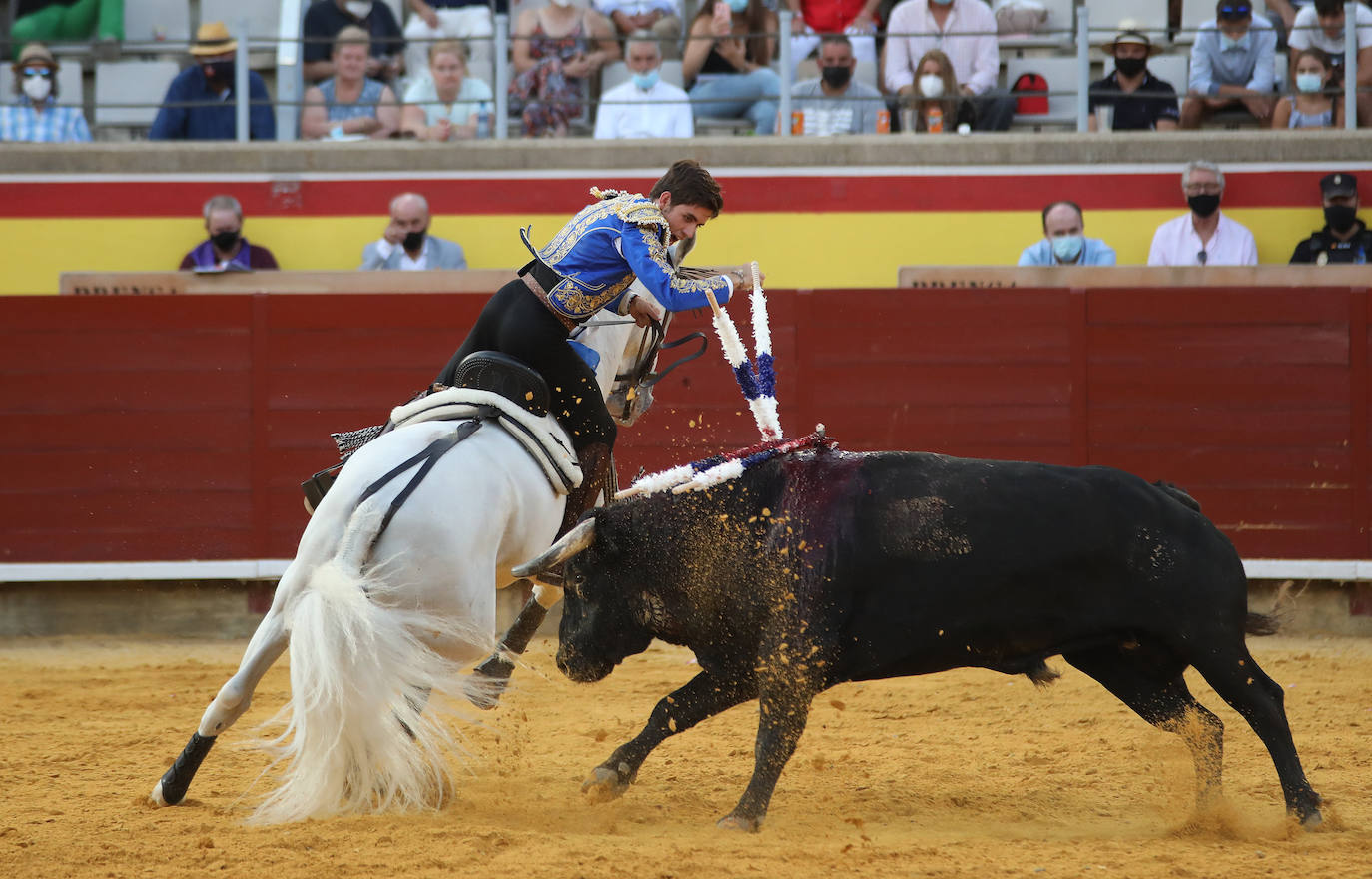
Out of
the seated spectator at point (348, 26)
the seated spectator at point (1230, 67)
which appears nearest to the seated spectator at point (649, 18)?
the seated spectator at point (348, 26)

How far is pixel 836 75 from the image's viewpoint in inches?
338

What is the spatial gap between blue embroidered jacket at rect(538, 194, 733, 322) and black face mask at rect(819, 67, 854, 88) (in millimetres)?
4705

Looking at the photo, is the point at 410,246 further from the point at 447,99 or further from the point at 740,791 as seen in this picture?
the point at 740,791

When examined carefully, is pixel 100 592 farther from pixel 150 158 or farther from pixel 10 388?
pixel 150 158

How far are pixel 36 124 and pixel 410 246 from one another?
8.74 ft

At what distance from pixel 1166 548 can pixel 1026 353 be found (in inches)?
147

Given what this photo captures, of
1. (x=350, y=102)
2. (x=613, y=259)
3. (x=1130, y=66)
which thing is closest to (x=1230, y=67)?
(x=1130, y=66)

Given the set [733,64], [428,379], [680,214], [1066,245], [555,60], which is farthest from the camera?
[733,64]

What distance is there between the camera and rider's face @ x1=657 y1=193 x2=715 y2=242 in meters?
4.11

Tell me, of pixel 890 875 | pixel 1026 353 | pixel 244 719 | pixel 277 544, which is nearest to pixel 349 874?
pixel 890 875

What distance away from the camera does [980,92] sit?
8.61m

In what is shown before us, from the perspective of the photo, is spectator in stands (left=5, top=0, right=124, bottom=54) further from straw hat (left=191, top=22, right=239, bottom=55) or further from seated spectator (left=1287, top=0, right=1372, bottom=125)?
seated spectator (left=1287, top=0, right=1372, bottom=125)

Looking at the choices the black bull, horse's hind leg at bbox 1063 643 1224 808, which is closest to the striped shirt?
the black bull

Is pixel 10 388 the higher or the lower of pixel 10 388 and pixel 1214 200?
the lower
